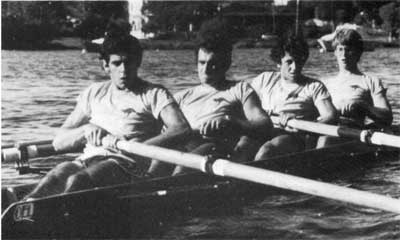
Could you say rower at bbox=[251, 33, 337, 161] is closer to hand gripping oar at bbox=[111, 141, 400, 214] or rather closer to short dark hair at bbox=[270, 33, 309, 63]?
short dark hair at bbox=[270, 33, 309, 63]

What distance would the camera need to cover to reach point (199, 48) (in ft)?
11.8

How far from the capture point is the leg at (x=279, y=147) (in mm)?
3705

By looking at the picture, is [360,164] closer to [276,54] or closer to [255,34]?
[276,54]

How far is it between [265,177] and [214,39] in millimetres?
1056

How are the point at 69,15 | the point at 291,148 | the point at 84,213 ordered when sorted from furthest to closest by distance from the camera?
the point at 69,15
the point at 291,148
the point at 84,213

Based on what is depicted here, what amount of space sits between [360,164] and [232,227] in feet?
5.49

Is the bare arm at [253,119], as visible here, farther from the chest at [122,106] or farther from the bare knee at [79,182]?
the bare knee at [79,182]

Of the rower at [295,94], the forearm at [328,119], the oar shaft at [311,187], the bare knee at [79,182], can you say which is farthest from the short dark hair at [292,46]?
the bare knee at [79,182]

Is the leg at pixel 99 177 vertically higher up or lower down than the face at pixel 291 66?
lower down

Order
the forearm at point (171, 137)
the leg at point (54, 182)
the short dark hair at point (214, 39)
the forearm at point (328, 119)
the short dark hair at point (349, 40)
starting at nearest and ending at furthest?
the leg at point (54, 182), the forearm at point (171, 137), the short dark hair at point (214, 39), the forearm at point (328, 119), the short dark hair at point (349, 40)

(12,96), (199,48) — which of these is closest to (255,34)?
(12,96)

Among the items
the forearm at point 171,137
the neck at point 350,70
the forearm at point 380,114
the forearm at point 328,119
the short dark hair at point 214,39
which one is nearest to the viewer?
the forearm at point 171,137

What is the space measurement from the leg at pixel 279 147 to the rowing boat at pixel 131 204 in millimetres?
88

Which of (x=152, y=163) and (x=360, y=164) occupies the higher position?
(x=152, y=163)
